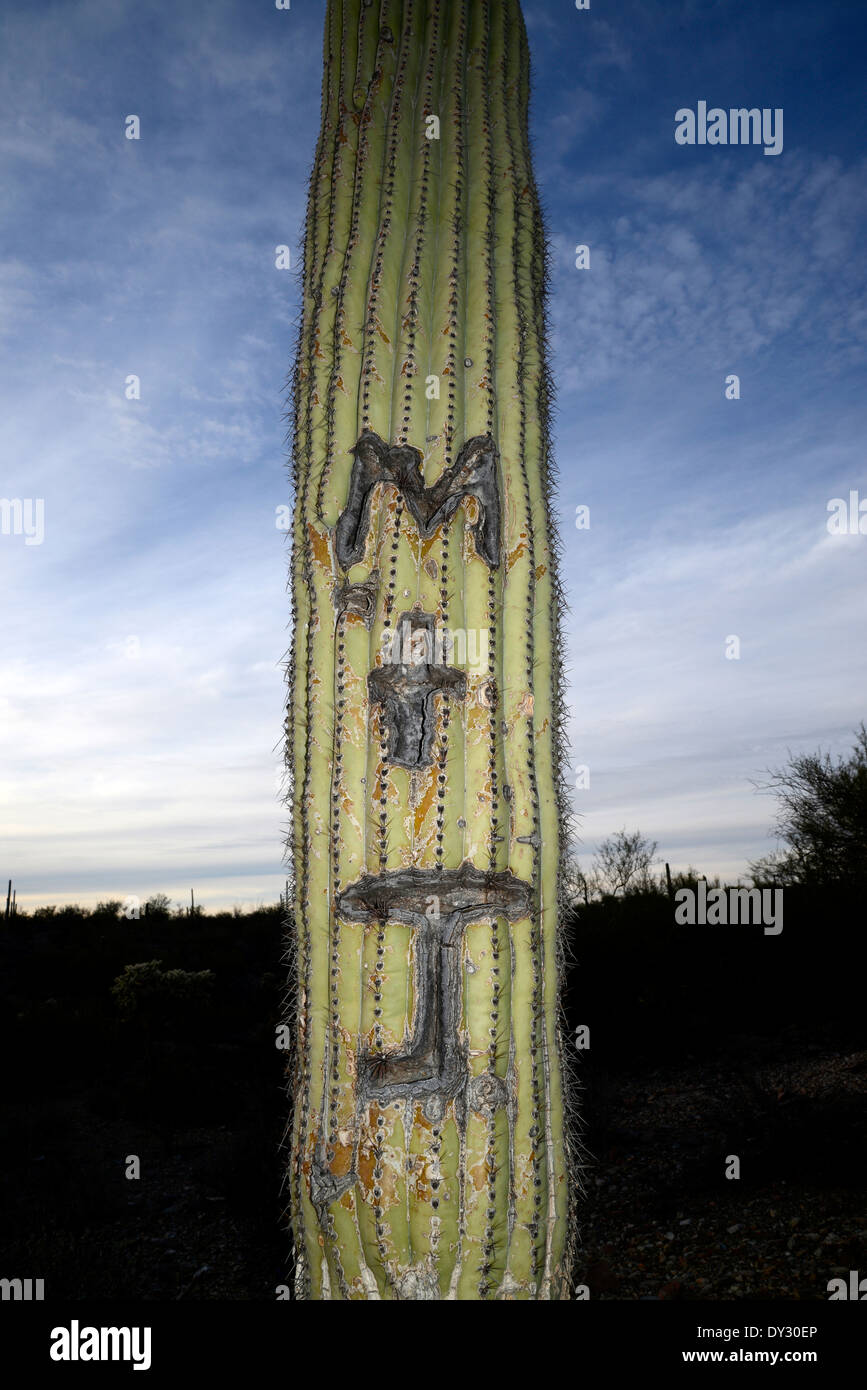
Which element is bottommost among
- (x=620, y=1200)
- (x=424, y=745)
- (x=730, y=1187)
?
(x=620, y=1200)

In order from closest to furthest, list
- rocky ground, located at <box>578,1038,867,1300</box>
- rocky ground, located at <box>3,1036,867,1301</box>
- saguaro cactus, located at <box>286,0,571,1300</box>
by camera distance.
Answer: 1. saguaro cactus, located at <box>286,0,571,1300</box>
2. rocky ground, located at <box>578,1038,867,1300</box>
3. rocky ground, located at <box>3,1036,867,1301</box>

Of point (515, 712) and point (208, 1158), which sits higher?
point (515, 712)

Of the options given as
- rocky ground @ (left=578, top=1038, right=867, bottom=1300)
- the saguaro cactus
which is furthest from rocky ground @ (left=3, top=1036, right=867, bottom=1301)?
the saguaro cactus

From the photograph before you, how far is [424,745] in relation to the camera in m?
1.77

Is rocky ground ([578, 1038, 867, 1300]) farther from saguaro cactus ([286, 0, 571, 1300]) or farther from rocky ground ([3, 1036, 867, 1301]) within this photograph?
saguaro cactus ([286, 0, 571, 1300])

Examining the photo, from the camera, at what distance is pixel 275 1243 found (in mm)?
5496

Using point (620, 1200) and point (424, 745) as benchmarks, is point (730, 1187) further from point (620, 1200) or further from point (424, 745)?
point (424, 745)

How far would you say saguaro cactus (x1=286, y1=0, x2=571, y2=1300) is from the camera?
65.8 inches

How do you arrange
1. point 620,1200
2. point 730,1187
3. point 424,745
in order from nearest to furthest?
1. point 424,745
2. point 730,1187
3. point 620,1200

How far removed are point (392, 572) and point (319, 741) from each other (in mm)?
439

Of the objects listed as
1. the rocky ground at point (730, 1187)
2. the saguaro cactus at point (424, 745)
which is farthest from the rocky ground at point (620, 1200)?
the saguaro cactus at point (424, 745)

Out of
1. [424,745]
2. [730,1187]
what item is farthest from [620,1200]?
[424,745]

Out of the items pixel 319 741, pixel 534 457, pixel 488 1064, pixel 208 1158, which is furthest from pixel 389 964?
pixel 208 1158
